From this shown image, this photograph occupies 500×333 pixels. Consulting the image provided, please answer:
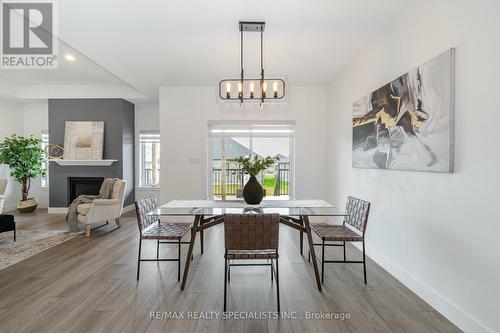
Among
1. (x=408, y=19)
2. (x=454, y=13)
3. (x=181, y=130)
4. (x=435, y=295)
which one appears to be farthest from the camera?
(x=181, y=130)

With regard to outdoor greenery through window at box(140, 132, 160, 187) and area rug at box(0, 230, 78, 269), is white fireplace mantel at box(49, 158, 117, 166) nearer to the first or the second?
outdoor greenery through window at box(140, 132, 160, 187)

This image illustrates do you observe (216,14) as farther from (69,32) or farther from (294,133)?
(294,133)

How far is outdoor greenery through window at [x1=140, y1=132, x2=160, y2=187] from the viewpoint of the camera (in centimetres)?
713

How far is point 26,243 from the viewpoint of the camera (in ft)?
13.7

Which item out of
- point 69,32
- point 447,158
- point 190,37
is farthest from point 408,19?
point 69,32

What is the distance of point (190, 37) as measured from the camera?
3424mm

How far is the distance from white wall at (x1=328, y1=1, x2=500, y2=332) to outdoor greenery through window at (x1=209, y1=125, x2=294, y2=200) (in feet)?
8.97

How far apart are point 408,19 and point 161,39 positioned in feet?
9.51

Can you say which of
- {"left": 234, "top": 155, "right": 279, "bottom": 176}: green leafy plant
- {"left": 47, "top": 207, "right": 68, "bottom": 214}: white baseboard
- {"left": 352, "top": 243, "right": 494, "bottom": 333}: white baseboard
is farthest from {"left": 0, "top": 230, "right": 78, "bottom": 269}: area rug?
{"left": 352, "top": 243, "right": 494, "bottom": 333}: white baseboard

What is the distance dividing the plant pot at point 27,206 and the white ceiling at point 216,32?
4.32 meters

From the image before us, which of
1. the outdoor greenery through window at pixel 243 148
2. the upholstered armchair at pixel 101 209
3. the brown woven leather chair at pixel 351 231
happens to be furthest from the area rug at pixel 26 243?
the brown woven leather chair at pixel 351 231

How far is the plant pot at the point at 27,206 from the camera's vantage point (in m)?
6.38

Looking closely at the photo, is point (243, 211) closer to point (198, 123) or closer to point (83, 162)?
point (198, 123)

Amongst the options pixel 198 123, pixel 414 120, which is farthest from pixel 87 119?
pixel 414 120
